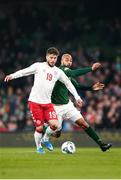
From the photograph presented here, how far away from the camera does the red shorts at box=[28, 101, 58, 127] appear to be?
17438 millimetres

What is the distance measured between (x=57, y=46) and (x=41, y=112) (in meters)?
15.6

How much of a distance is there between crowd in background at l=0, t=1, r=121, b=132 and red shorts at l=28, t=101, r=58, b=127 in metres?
8.51

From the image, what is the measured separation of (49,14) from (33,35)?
4.63 feet

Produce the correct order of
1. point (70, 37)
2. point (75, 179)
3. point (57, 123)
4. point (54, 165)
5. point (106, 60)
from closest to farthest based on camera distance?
point (75, 179)
point (54, 165)
point (57, 123)
point (106, 60)
point (70, 37)

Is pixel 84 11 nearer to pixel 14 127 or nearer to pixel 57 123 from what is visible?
pixel 14 127

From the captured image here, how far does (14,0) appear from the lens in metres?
34.9

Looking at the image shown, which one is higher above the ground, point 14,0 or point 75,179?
point 14,0

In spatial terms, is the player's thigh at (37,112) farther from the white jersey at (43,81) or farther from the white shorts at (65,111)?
the white shorts at (65,111)

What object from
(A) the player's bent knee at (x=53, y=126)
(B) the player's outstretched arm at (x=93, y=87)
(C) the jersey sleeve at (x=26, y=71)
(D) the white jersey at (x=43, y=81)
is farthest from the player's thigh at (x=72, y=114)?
(C) the jersey sleeve at (x=26, y=71)

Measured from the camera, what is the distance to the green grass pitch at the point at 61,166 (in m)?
13.1

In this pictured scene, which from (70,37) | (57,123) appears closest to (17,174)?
(57,123)

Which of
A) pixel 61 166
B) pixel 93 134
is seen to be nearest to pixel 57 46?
pixel 93 134

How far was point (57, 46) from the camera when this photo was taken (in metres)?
32.9

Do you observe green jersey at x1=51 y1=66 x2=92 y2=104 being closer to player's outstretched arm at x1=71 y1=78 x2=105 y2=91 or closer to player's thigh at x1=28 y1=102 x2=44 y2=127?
player's outstretched arm at x1=71 y1=78 x2=105 y2=91
